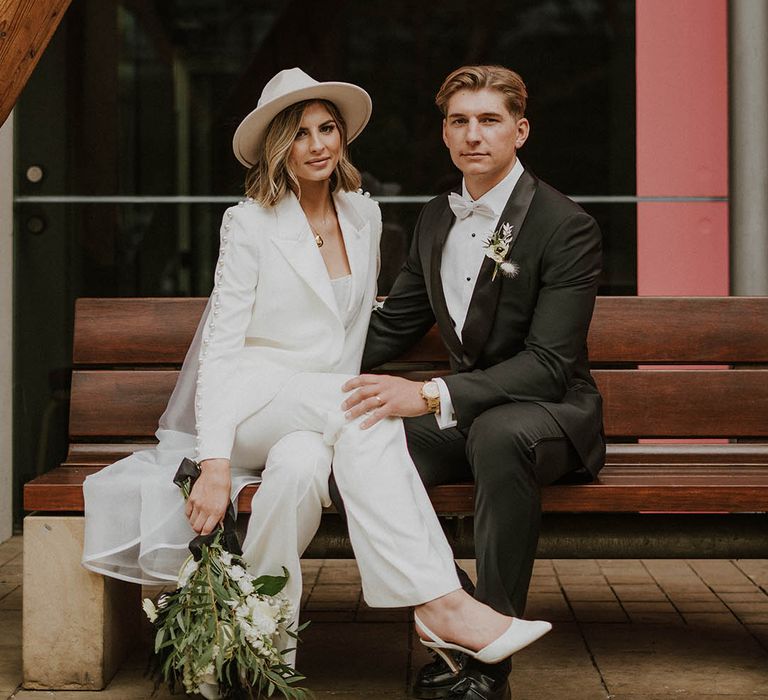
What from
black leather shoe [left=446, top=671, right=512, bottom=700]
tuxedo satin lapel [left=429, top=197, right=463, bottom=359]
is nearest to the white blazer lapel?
tuxedo satin lapel [left=429, top=197, right=463, bottom=359]

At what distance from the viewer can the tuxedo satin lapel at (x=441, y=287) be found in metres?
4.01

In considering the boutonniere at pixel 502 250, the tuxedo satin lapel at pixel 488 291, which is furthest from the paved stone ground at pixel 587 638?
the boutonniere at pixel 502 250

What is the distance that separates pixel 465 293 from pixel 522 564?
3.30 feet

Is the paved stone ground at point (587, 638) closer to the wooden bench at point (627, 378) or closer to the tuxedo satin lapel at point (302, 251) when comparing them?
the wooden bench at point (627, 378)

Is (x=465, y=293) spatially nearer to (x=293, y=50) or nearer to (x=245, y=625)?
(x=245, y=625)

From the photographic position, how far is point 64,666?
3.75 meters

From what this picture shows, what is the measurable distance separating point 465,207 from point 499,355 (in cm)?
51

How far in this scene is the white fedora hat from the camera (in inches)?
155

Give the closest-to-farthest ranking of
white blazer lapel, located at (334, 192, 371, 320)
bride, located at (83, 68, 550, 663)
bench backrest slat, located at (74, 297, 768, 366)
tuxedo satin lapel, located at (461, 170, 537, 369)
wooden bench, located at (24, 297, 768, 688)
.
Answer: bride, located at (83, 68, 550, 663)
tuxedo satin lapel, located at (461, 170, 537, 369)
white blazer lapel, located at (334, 192, 371, 320)
wooden bench, located at (24, 297, 768, 688)
bench backrest slat, located at (74, 297, 768, 366)

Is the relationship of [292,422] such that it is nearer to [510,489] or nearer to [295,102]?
[510,489]

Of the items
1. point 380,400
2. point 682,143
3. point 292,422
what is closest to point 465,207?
point 380,400

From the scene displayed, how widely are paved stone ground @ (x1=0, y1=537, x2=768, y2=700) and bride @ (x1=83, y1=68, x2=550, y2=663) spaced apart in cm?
49

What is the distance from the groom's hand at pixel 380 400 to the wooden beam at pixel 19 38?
1355 millimetres

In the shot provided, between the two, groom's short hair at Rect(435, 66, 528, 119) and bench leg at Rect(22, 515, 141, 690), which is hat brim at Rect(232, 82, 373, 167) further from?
bench leg at Rect(22, 515, 141, 690)
